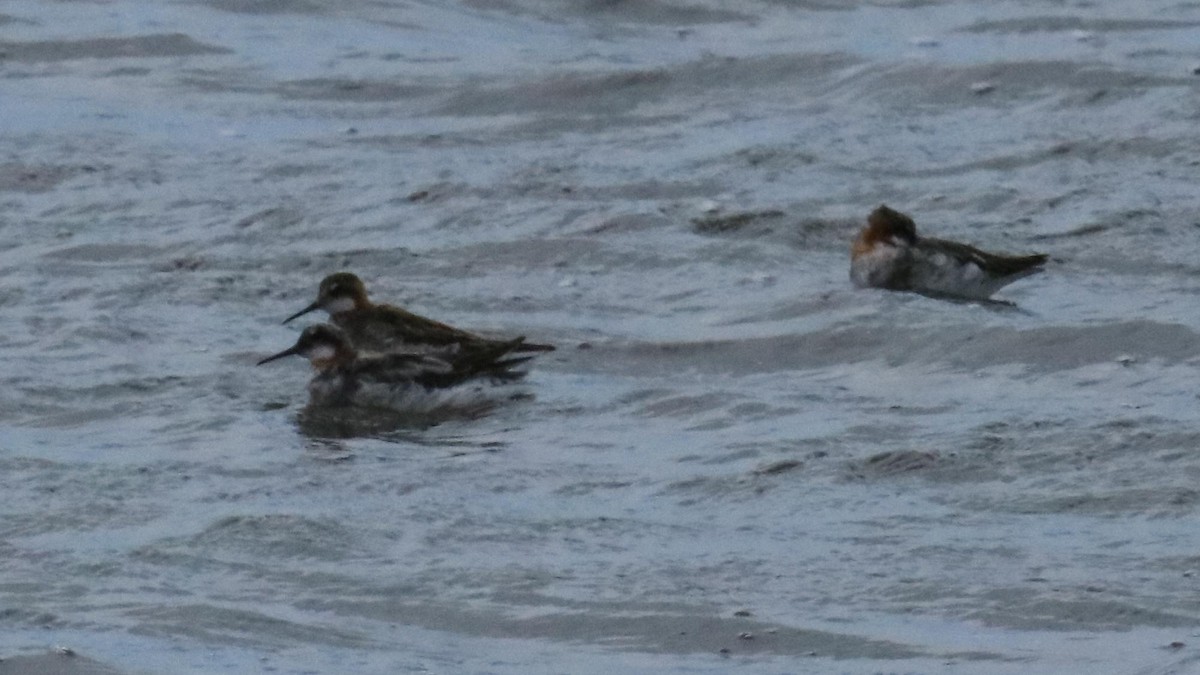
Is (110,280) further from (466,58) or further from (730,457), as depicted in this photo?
(466,58)

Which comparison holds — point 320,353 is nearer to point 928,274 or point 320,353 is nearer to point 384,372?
point 384,372

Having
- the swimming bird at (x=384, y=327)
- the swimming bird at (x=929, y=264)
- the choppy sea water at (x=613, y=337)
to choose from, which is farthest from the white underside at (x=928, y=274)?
the swimming bird at (x=384, y=327)

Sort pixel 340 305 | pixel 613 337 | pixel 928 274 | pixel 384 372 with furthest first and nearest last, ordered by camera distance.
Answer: pixel 928 274
pixel 340 305
pixel 613 337
pixel 384 372

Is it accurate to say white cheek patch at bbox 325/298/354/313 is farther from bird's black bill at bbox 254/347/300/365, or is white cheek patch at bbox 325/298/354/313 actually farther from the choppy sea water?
bird's black bill at bbox 254/347/300/365

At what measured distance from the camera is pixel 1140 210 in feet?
43.2

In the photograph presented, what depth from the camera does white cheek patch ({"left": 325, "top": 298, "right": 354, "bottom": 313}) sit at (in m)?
11.9

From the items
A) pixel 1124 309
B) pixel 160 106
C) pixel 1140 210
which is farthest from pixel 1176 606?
pixel 160 106

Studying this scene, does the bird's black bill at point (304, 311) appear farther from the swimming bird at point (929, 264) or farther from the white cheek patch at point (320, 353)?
the swimming bird at point (929, 264)

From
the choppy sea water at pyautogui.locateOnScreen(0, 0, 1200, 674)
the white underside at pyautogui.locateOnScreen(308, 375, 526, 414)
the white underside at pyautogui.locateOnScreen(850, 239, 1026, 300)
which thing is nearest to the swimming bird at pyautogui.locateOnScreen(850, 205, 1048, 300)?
the white underside at pyautogui.locateOnScreen(850, 239, 1026, 300)

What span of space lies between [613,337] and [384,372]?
957 mm

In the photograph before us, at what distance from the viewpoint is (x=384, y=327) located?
11.7 m

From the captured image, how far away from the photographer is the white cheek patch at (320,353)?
37.2 feet

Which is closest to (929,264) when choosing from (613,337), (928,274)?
(928,274)

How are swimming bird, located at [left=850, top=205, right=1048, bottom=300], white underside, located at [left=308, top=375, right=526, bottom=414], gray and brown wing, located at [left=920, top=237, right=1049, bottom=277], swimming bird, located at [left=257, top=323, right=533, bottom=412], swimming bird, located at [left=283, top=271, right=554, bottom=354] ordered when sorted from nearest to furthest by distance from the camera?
white underside, located at [left=308, top=375, right=526, bottom=414], swimming bird, located at [left=257, top=323, right=533, bottom=412], swimming bird, located at [left=283, top=271, right=554, bottom=354], swimming bird, located at [left=850, top=205, right=1048, bottom=300], gray and brown wing, located at [left=920, top=237, right=1049, bottom=277]
